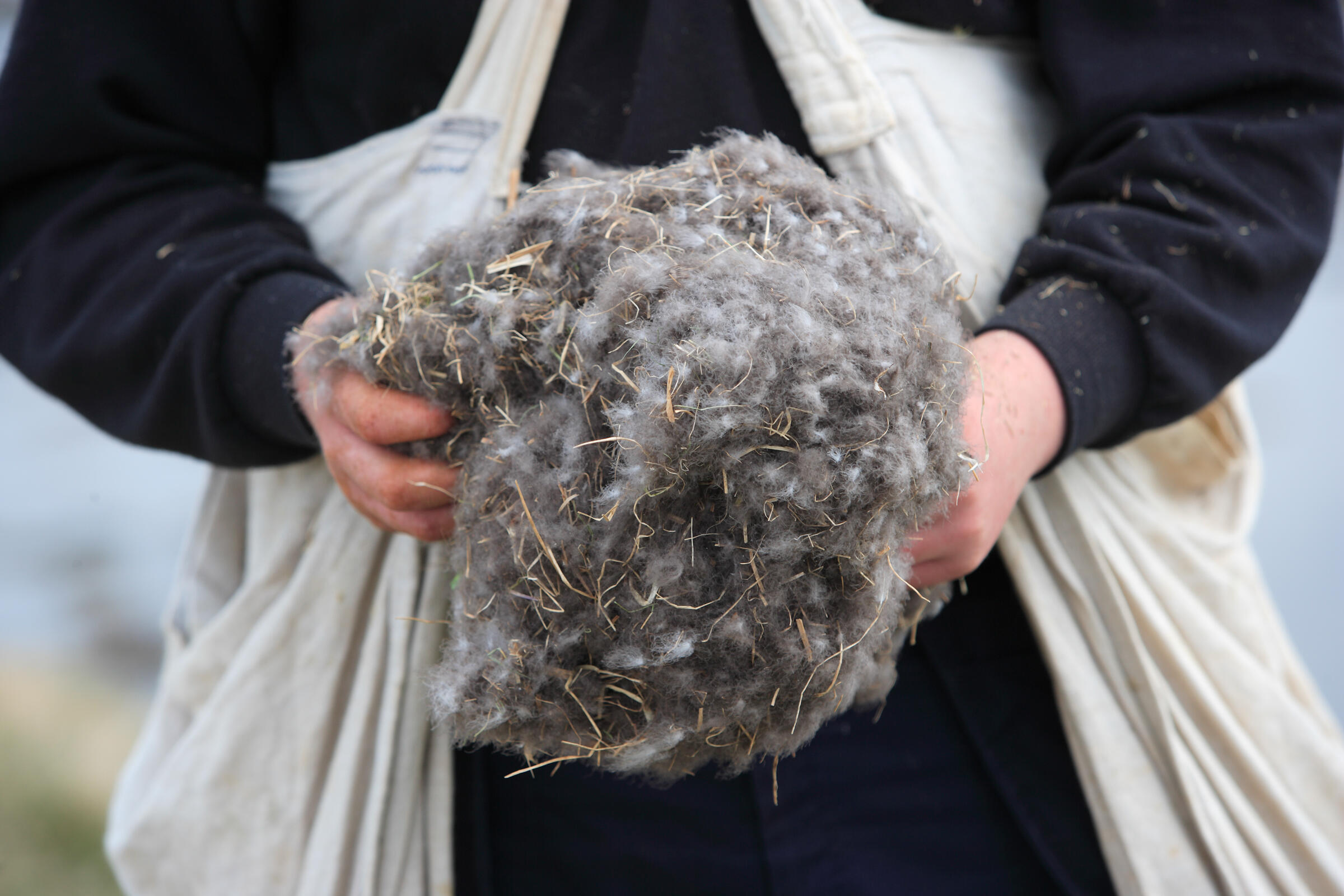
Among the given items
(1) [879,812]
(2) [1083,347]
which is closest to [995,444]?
(2) [1083,347]

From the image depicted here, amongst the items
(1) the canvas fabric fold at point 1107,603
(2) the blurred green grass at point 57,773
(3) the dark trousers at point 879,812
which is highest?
(1) the canvas fabric fold at point 1107,603

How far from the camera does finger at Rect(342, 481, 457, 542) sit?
2.81 ft

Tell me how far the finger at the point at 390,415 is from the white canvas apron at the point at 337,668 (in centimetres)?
25

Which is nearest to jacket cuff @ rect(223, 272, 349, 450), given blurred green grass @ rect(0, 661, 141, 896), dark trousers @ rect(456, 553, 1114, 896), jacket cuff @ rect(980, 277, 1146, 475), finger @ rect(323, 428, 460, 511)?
finger @ rect(323, 428, 460, 511)

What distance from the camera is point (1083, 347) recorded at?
0.89 m

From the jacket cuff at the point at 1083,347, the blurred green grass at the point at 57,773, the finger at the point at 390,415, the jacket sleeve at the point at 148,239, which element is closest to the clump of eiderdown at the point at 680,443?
the finger at the point at 390,415

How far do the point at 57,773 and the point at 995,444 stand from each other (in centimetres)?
352

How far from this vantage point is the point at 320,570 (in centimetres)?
106

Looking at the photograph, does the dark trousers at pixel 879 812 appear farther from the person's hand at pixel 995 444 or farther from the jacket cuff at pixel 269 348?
the jacket cuff at pixel 269 348

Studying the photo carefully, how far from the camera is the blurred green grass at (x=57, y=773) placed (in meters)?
2.69

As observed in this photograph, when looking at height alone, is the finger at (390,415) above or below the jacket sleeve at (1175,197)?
below

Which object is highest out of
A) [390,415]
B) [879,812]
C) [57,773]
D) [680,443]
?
[680,443]

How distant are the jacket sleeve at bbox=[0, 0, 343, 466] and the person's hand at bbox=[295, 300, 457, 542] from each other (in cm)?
9

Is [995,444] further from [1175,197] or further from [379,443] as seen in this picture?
[379,443]
